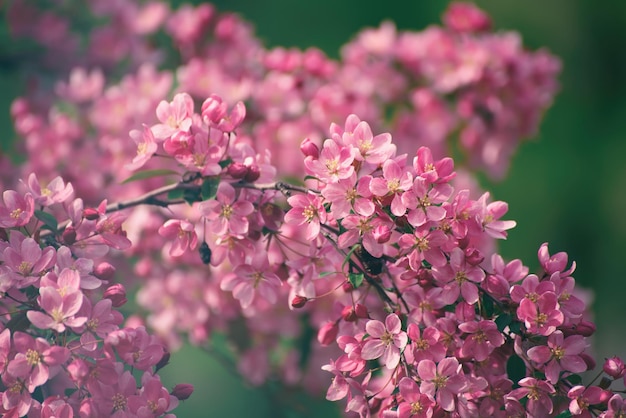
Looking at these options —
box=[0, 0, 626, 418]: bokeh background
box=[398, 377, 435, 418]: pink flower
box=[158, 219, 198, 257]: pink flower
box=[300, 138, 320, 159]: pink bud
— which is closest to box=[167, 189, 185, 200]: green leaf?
box=[158, 219, 198, 257]: pink flower

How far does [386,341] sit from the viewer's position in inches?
23.6

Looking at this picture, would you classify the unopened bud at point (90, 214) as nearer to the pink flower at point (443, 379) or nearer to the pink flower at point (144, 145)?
the pink flower at point (144, 145)

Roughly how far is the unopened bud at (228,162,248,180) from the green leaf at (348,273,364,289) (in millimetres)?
126

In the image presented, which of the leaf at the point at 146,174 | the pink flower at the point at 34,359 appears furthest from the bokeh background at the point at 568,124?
the pink flower at the point at 34,359

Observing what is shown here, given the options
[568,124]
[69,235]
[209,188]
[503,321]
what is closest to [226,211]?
[209,188]

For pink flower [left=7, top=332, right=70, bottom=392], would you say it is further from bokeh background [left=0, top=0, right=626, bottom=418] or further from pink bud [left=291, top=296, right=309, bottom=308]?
bokeh background [left=0, top=0, right=626, bottom=418]

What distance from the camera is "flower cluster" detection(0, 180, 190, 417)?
569 millimetres

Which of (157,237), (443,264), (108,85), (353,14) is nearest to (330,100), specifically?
(157,237)

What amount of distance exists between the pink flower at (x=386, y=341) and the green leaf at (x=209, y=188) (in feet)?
0.56

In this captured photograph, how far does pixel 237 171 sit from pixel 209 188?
0.03 m

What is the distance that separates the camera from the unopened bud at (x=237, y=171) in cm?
65

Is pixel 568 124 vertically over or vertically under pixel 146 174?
over

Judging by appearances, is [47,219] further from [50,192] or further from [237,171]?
[237,171]

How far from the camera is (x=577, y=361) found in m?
0.59
